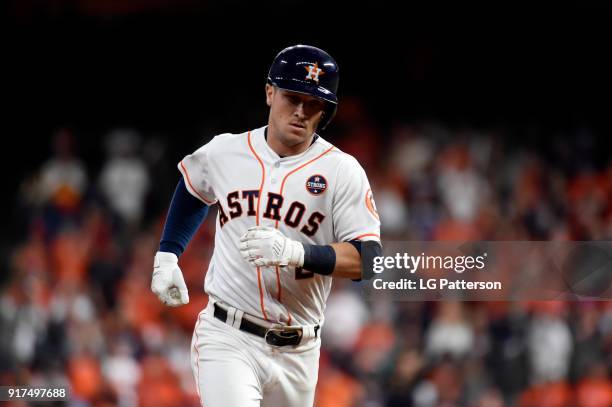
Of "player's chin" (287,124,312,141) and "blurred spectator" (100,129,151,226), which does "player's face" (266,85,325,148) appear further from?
"blurred spectator" (100,129,151,226)

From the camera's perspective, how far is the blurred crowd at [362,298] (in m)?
6.34

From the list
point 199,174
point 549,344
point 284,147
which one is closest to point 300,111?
point 284,147

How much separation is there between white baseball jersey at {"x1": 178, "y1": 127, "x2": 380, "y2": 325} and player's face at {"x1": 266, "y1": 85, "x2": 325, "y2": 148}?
81 millimetres

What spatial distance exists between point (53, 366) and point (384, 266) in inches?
126

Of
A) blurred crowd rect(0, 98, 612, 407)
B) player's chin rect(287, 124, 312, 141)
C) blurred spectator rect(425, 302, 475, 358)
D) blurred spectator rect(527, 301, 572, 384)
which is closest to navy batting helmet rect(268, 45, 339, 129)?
player's chin rect(287, 124, 312, 141)

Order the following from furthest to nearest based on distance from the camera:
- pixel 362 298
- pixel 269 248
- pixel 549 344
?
pixel 362 298 < pixel 549 344 < pixel 269 248

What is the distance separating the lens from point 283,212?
9.13 feet

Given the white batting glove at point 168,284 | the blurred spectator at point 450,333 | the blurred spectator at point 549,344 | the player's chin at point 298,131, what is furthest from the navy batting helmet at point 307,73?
the blurred spectator at point 549,344

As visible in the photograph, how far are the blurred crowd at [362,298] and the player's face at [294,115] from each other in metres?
3.76

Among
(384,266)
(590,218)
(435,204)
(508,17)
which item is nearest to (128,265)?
(435,204)

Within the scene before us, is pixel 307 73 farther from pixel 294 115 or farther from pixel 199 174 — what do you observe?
pixel 199 174

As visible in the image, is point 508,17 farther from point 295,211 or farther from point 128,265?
point 295,211

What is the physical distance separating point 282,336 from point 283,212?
40cm

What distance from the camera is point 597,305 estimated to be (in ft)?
21.4
